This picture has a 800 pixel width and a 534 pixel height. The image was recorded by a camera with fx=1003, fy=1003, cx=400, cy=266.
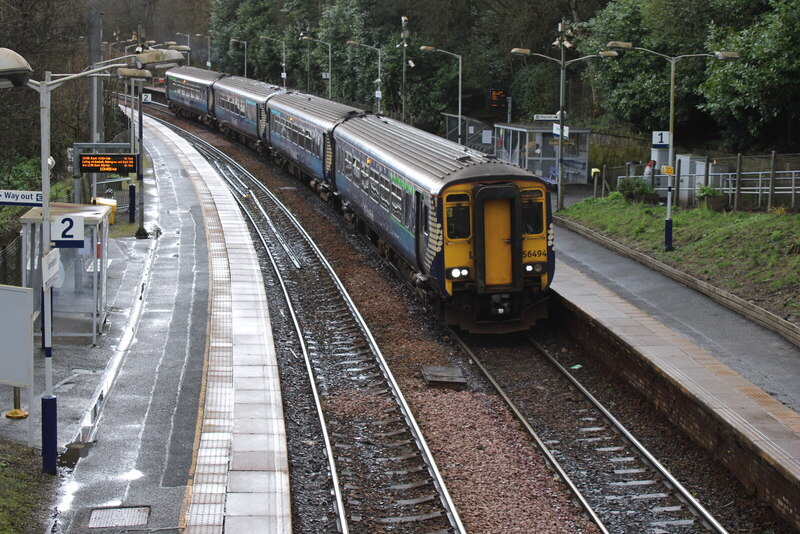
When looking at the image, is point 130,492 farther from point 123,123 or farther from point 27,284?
point 123,123

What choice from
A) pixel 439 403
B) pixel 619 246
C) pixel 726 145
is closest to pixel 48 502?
pixel 439 403

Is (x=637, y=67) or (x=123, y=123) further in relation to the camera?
(x=123, y=123)

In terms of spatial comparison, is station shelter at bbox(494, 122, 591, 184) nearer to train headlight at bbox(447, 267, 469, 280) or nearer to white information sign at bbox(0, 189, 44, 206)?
train headlight at bbox(447, 267, 469, 280)

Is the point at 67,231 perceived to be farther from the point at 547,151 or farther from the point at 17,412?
the point at 547,151

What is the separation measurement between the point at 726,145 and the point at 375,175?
19.2 meters

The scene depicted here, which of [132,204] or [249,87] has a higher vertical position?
Result: [249,87]

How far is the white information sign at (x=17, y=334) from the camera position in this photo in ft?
41.2

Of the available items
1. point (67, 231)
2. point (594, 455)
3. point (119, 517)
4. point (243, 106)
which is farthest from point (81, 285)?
point (243, 106)

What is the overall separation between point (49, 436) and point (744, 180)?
24.4 meters

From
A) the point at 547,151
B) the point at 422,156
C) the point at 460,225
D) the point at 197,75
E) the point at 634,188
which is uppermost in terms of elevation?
the point at 197,75

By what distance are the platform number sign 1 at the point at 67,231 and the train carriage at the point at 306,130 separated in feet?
53.0

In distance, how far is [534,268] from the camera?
18.8m

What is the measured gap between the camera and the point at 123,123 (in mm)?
56000

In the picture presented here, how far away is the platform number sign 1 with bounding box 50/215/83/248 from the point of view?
1581 cm
